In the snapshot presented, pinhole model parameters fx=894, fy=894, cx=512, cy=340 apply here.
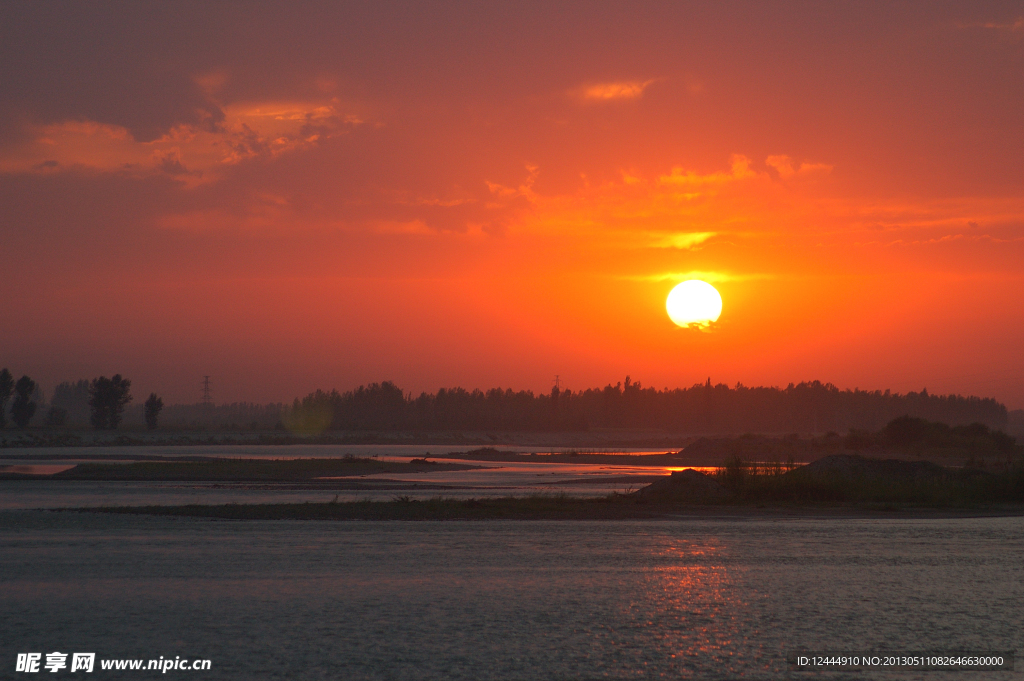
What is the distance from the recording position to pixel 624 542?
20688 mm

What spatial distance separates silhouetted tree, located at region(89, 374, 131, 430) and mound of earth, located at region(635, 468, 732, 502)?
149 meters

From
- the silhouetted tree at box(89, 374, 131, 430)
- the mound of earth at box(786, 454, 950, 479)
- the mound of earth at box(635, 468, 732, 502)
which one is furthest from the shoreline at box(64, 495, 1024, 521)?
the silhouetted tree at box(89, 374, 131, 430)

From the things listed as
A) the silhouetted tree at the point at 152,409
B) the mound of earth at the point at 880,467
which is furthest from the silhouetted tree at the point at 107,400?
the mound of earth at the point at 880,467

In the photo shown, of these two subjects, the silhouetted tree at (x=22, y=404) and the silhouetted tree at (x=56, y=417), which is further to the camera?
the silhouetted tree at (x=56, y=417)

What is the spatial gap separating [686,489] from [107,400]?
496 ft

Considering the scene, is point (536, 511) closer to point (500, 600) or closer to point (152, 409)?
point (500, 600)

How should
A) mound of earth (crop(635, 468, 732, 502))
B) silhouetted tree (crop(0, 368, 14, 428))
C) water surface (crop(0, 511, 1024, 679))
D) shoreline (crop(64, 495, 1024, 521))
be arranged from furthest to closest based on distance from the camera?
1. silhouetted tree (crop(0, 368, 14, 428))
2. mound of earth (crop(635, 468, 732, 502))
3. shoreline (crop(64, 495, 1024, 521))
4. water surface (crop(0, 511, 1024, 679))

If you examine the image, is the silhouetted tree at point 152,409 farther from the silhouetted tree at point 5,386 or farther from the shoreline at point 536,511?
the shoreline at point 536,511

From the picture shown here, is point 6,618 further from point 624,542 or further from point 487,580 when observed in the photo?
point 624,542

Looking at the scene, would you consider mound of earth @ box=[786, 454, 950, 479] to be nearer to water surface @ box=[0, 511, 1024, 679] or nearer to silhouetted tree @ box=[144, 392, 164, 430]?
water surface @ box=[0, 511, 1024, 679]

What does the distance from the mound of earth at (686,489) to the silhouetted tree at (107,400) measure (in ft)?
489

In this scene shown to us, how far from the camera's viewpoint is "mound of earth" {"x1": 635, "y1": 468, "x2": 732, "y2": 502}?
34.1 metres

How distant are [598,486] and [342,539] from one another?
2919 centimetres

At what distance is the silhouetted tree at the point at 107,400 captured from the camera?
16250 cm
